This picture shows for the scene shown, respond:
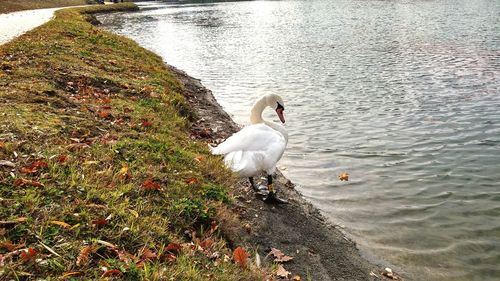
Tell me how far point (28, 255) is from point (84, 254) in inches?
20.1

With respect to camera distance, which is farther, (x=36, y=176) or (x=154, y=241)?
(x=36, y=176)

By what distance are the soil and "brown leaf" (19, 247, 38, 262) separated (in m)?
2.57

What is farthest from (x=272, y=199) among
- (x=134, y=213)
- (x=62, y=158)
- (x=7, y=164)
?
(x=7, y=164)

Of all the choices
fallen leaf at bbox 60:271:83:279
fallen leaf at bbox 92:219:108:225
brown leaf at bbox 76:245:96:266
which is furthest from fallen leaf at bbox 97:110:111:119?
fallen leaf at bbox 60:271:83:279

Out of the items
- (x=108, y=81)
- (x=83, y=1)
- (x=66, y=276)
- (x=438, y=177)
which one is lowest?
(x=83, y=1)

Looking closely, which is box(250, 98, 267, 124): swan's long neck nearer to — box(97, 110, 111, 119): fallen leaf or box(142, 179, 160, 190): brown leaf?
box(97, 110, 111, 119): fallen leaf

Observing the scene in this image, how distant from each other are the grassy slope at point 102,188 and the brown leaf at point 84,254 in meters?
0.01

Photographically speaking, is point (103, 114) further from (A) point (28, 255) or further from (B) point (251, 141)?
(A) point (28, 255)

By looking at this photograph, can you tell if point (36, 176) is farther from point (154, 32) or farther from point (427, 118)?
point (154, 32)

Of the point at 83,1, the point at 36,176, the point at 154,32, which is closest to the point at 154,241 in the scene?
the point at 36,176

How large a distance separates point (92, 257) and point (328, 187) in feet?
21.9

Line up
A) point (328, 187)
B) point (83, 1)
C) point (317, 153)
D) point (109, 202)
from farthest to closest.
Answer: point (83, 1), point (317, 153), point (328, 187), point (109, 202)

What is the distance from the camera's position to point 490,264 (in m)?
6.87

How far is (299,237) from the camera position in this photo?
6.91 meters
